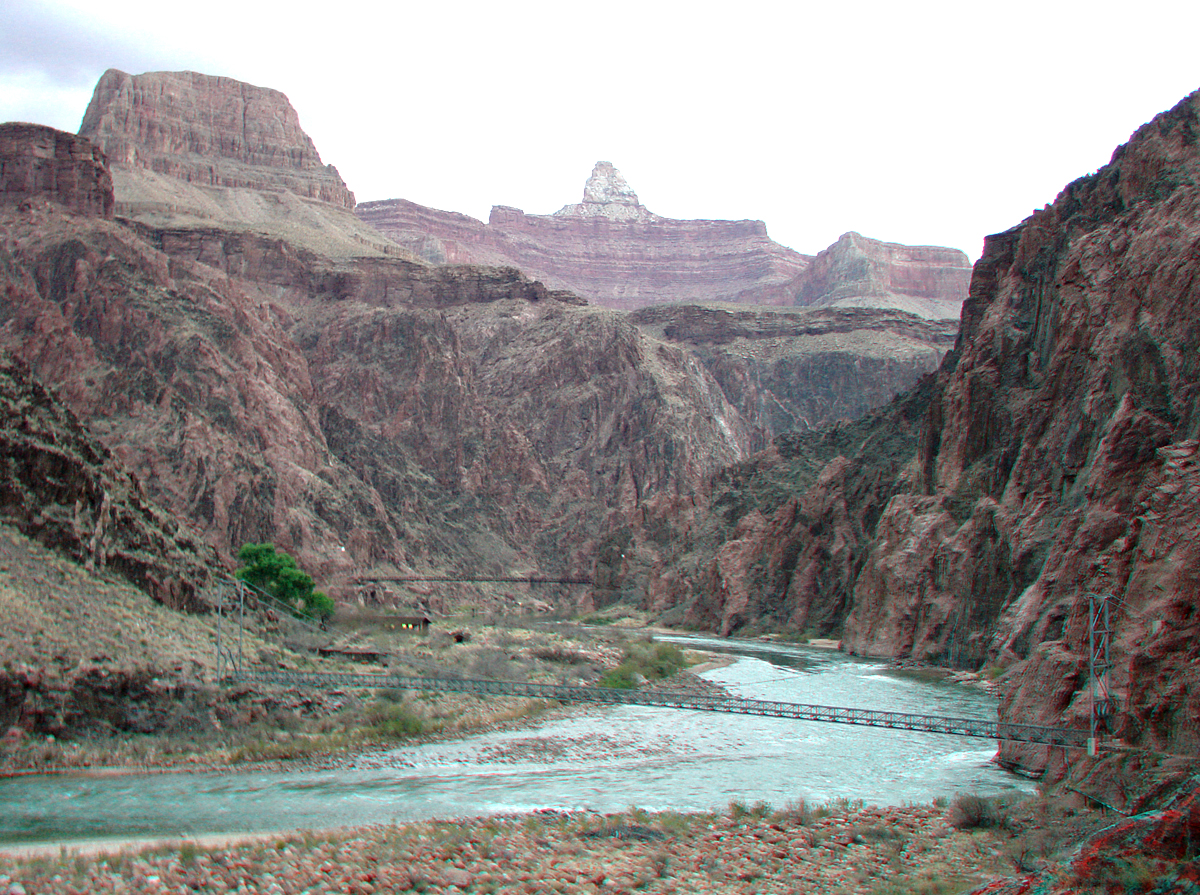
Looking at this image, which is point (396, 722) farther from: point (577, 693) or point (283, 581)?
point (283, 581)

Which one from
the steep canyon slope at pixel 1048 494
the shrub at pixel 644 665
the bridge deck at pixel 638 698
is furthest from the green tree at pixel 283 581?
the steep canyon slope at pixel 1048 494

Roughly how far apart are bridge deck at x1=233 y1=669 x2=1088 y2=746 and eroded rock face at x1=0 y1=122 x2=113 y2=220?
342 ft

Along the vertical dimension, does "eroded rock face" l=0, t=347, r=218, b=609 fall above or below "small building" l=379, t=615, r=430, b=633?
above

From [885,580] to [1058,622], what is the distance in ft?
124

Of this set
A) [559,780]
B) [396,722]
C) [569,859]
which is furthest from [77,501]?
[569,859]

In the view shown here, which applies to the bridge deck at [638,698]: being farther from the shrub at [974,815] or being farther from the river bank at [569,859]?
the river bank at [569,859]

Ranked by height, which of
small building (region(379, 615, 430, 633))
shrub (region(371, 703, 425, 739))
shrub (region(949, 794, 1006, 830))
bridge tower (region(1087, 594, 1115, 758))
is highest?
bridge tower (region(1087, 594, 1115, 758))

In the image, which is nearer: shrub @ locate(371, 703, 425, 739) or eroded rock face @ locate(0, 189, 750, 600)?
shrub @ locate(371, 703, 425, 739)

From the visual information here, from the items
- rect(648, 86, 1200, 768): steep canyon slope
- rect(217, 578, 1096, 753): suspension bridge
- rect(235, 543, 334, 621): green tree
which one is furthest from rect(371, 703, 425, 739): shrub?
rect(235, 543, 334, 621): green tree

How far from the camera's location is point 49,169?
129125 mm

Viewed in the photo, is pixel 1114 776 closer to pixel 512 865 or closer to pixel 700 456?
pixel 512 865

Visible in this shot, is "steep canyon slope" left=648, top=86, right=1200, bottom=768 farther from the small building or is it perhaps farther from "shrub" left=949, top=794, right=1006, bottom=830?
the small building

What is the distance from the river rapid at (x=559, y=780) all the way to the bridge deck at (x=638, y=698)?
1239 mm

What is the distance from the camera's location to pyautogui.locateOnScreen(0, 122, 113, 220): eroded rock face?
126250mm
